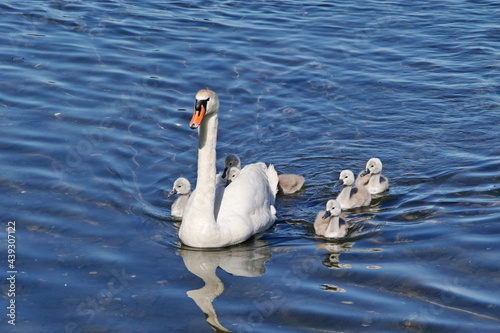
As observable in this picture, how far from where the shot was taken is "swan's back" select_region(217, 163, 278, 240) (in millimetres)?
9500

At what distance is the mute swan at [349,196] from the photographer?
35.6ft

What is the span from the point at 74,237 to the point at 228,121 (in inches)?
198

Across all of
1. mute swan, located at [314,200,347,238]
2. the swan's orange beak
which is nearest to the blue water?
mute swan, located at [314,200,347,238]

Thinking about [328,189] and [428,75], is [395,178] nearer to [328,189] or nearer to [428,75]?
[328,189]

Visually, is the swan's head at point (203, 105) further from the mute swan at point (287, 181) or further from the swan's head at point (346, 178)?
the swan's head at point (346, 178)

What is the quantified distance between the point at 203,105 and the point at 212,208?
134 cm

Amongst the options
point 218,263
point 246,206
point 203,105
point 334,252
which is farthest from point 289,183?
point 203,105

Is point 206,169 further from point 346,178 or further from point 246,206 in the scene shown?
point 346,178

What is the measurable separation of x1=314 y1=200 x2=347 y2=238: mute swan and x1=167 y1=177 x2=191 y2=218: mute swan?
1.87 m

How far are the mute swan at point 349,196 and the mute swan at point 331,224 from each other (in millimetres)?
964

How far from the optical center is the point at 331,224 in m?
9.72

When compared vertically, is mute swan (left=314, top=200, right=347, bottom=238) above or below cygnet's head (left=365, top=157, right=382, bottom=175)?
below

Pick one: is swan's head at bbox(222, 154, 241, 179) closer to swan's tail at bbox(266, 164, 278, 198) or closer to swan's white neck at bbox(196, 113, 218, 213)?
swan's tail at bbox(266, 164, 278, 198)

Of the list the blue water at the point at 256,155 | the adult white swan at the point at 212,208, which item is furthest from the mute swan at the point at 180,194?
the adult white swan at the point at 212,208
